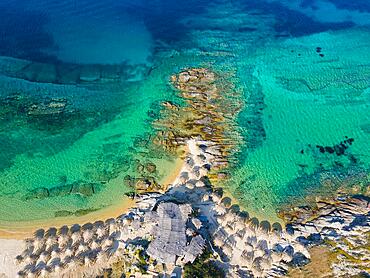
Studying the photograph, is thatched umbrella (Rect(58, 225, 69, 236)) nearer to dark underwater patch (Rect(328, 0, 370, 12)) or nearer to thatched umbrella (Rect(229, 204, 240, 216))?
thatched umbrella (Rect(229, 204, 240, 216))

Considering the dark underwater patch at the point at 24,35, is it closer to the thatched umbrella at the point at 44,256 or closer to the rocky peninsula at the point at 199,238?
the rocky peninsula at the point at 199,238

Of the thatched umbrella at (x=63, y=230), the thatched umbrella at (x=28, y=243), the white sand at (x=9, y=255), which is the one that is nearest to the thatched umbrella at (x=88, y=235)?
the thatched umbrella at (x=63, y=230)

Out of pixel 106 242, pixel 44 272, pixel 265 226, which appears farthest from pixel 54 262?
pixel 265 226

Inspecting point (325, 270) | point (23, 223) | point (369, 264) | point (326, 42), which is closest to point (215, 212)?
point (325, 270)

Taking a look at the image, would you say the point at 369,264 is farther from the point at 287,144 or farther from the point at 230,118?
the point at 230,118

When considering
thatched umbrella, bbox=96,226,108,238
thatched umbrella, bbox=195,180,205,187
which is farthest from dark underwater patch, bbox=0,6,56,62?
thatched umbrella, bbox=195,180,205,187

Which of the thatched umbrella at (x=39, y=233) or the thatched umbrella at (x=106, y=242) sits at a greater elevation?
the thatched umbrella at (x=106, y=242)
